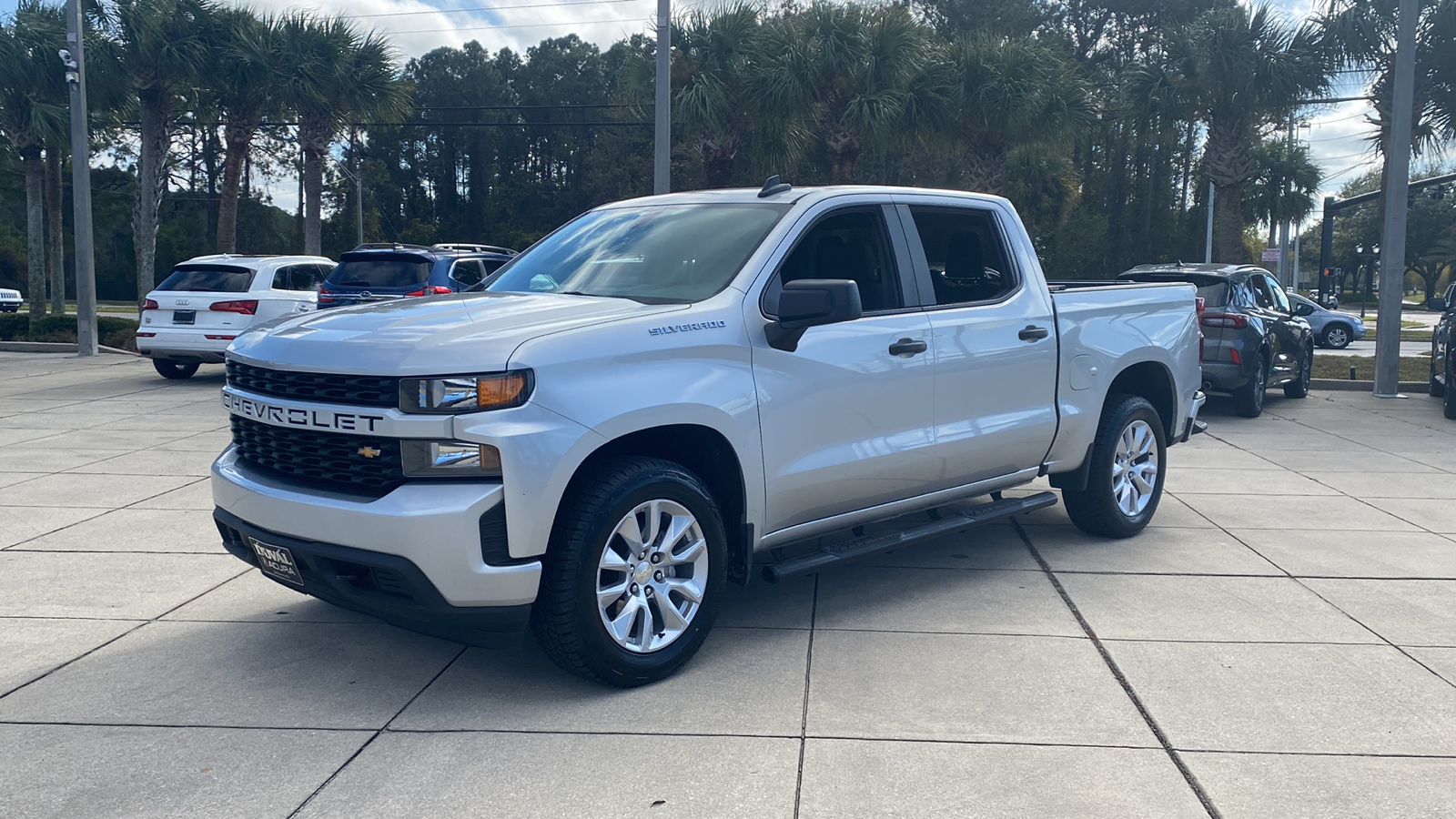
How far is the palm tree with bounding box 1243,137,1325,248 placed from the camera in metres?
46.2

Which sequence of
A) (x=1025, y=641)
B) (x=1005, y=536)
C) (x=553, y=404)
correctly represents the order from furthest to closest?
1. (x=1005, y=536)
2. (x=1025, y=641)
3. (x=553, y=404)

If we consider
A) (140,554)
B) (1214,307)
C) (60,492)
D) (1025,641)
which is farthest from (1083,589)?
(1214,307)

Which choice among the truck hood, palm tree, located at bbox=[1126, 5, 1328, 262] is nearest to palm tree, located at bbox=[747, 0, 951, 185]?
palm tree, located at bbox=[1126, 5, 1328, 262]

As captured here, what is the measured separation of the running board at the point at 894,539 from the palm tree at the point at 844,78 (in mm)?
19058

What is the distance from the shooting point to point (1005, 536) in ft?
23.9

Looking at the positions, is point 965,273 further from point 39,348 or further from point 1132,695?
point 39,348

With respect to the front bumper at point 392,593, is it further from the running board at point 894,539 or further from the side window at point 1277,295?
the side window at point 1277,295

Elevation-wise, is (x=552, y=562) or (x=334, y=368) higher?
(x=334, y=368)

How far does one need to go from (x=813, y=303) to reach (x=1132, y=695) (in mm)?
1913

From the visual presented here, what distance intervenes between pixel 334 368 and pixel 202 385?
1273 cm

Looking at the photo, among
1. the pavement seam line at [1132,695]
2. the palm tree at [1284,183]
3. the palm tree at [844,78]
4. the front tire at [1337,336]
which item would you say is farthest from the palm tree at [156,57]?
the palm tree at [1284,183]

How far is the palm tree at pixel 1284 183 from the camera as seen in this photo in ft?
152

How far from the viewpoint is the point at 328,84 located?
27500 millimetres

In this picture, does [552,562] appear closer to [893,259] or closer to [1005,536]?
[893,259]
